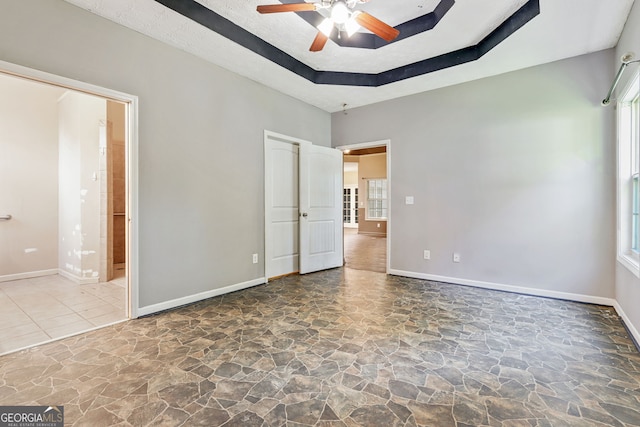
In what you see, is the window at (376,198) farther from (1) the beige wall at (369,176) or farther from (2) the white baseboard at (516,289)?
(2) the white baseboard at (516,289)

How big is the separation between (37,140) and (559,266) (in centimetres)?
754

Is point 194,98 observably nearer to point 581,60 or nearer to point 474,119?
point 474,119

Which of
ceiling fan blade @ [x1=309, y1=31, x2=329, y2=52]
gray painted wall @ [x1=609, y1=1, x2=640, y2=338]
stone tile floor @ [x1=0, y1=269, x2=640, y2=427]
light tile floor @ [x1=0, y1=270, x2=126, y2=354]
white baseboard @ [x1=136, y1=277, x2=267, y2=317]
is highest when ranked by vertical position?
ceiling fan blade @ [x1=309, y1=31, x2=329, y2=52]

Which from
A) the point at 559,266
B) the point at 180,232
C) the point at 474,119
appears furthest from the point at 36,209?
the point at 559,266

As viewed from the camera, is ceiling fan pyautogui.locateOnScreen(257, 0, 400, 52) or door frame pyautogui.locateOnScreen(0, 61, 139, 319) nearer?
ceiling fan pyautogui.locateOnScreen(257, 0, 400, 52)

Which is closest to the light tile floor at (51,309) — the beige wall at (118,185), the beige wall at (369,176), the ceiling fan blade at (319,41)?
the beige wall at (118,185)

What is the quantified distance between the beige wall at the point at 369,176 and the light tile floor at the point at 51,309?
8371 millimetres

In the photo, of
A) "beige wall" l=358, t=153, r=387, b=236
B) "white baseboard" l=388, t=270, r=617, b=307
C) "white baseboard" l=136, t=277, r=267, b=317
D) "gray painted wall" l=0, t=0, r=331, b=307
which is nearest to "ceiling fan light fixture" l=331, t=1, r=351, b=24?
"gray painted wall" l=0, t=0, r=331, b=307

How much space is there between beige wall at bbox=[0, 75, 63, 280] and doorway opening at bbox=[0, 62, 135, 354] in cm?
1

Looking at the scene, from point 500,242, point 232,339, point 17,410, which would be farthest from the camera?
point 500,242

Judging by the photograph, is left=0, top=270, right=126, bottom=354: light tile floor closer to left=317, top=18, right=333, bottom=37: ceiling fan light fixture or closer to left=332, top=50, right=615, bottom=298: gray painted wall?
left=317, top=18, right=333, bottom=37: ceiling fan light fixture

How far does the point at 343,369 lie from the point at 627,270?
2.84 meters

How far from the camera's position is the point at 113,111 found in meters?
4.72

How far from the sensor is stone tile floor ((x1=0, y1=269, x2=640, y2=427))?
1575mm
